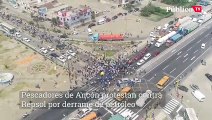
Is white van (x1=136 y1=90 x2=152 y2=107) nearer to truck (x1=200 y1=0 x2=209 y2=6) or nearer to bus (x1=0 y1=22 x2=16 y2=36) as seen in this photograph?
bus (x1=0 y1=22 x2=16 y2=36)

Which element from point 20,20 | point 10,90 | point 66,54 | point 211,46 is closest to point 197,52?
point 211,46

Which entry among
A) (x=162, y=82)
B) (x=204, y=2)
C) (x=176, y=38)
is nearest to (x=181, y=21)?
(x=176, y=38)

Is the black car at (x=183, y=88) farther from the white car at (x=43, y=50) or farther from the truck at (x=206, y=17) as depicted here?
the truck at (x=206, y=17)

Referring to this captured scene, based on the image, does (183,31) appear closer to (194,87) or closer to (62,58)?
(194,87)

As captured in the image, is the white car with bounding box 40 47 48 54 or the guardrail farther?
the white car with bounding box 40 47 48 54

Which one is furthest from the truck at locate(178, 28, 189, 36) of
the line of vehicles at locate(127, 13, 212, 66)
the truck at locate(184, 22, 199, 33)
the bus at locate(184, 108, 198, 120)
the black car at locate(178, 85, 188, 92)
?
the bus at locate(184, 108, 198, 120)

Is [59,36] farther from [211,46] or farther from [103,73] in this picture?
[211,46]

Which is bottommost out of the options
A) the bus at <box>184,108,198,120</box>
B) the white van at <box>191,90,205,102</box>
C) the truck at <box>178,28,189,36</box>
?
the bus at <box>184,108,198,120</box>
